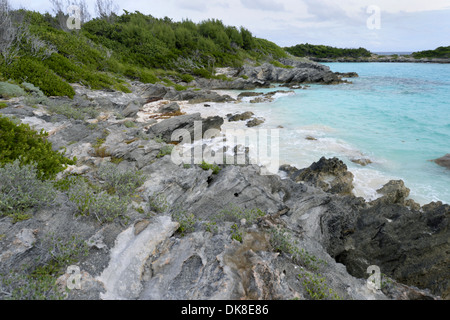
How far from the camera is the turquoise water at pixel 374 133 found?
568 inches

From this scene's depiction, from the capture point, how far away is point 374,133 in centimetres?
2267

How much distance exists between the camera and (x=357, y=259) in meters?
7.03

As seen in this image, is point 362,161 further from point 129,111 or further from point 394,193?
point 129,111

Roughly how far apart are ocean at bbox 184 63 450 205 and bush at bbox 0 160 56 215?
43.3 ft

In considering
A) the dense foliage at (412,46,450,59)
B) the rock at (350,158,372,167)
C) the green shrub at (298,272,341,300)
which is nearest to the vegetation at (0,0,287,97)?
the green shrub at (298,272,341,300)

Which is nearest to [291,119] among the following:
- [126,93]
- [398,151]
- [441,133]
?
[398,151]

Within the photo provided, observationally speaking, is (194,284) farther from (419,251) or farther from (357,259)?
(419,251)

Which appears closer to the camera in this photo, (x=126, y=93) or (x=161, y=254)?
(x=161, y=254)

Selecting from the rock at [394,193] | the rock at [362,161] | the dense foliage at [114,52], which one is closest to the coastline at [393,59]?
the dense foliage at [114,52]

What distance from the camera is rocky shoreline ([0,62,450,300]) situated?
403 centimetres

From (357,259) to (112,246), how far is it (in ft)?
22.2

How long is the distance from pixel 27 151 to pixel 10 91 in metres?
10.7

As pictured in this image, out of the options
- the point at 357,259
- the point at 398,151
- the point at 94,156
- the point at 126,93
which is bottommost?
the point at 357,259

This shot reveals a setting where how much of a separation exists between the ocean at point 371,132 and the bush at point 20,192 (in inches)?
520
